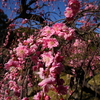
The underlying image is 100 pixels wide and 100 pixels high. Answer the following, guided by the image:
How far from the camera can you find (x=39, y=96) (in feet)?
2.37

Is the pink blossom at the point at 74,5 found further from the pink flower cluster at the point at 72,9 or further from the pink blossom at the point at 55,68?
the pink blossom at the point at 55,68

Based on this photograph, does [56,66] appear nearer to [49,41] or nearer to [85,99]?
[49,41]

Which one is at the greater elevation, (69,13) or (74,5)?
(74,5)

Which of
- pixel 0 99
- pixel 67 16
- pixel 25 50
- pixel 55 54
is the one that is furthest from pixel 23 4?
pixel 55 54

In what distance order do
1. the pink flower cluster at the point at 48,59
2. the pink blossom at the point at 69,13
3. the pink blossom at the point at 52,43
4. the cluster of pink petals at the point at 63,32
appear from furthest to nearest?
1. the pink blossom at the point at 69,13
2. the cluster of pink petals at the point at 63,32
3. the pink blossom at the point at 52,43
4. the pink flower cluster at the point at 48,59

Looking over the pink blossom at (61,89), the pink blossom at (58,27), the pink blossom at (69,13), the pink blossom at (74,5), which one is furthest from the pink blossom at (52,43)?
the pink blossom at (74,5)

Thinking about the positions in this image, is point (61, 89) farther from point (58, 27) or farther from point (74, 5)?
point (74, 5)

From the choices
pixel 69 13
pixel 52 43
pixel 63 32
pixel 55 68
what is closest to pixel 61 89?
pixel 55 68

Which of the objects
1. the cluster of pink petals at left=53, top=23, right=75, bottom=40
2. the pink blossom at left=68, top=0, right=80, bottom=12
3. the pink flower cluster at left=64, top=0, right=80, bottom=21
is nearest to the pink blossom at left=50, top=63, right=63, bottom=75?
the cluster of pink petals at left=53, top=23, right=75, bottom=40

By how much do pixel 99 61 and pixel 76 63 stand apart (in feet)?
2.63

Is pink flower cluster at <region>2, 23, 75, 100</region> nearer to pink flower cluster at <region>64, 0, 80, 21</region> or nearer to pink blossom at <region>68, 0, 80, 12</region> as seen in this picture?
pink flower cluster at <region>64, 0, 80, 21</region>

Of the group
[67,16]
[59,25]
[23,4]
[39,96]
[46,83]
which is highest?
[23,4]

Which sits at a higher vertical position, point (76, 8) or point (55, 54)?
point (76, 8)

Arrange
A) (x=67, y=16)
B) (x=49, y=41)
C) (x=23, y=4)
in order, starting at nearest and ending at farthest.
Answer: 1. (x=49, y=41)
2. (x=67, y=16)
3. (x=23, y=4)
